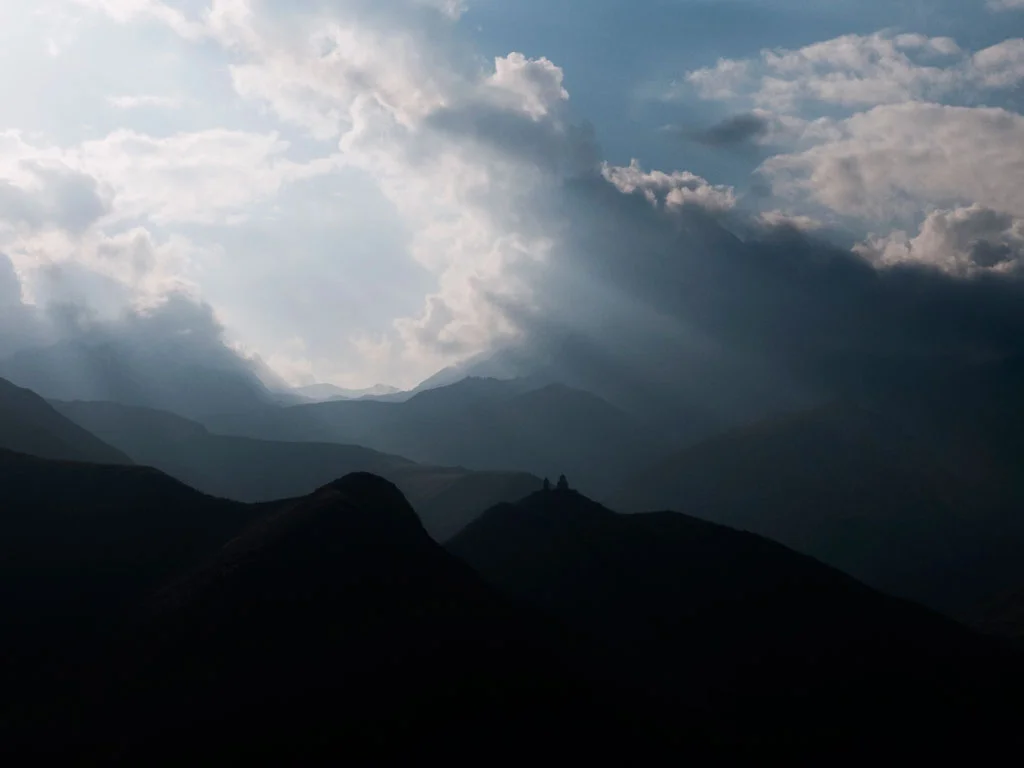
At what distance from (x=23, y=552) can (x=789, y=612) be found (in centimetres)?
7010

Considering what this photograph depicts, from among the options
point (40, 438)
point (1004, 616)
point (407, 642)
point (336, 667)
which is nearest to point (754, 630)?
point (407, 642)

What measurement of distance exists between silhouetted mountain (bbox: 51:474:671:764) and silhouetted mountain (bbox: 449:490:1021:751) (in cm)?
1566

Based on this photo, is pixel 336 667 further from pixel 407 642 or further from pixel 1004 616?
pixel 1004 616

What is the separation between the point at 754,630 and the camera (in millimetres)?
85312

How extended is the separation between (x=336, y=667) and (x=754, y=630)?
46536 mm

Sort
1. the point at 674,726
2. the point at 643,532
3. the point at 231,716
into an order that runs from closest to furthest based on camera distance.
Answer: the point at 231,716 → the point at 674,726 → the point at 643,532

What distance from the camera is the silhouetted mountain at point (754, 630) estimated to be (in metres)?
72.1

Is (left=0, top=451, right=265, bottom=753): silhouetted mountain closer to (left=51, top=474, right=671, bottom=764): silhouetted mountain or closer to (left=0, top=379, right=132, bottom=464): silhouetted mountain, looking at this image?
(left=51, top=474, right=671, bottom=764): silhouetted mountain

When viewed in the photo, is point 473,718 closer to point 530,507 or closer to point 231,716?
point 231,716

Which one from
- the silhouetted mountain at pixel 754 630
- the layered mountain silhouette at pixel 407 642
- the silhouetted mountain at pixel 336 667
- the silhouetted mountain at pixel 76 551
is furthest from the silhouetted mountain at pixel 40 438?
the silhouetted mountain at pixel 336 667

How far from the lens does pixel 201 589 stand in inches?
2447

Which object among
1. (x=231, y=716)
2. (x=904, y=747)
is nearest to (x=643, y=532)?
(x=904, y=747)

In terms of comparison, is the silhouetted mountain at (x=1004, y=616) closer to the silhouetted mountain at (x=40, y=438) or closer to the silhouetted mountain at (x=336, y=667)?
the silhouetted mountain at (x=336, y=667)

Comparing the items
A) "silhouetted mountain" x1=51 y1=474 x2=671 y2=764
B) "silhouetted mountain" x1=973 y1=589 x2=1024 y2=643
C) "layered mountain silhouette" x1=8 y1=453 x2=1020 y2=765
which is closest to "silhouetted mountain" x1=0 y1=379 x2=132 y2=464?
"layered mountain silhouette" x1=8 y1=453 x2=1020 y2=765
